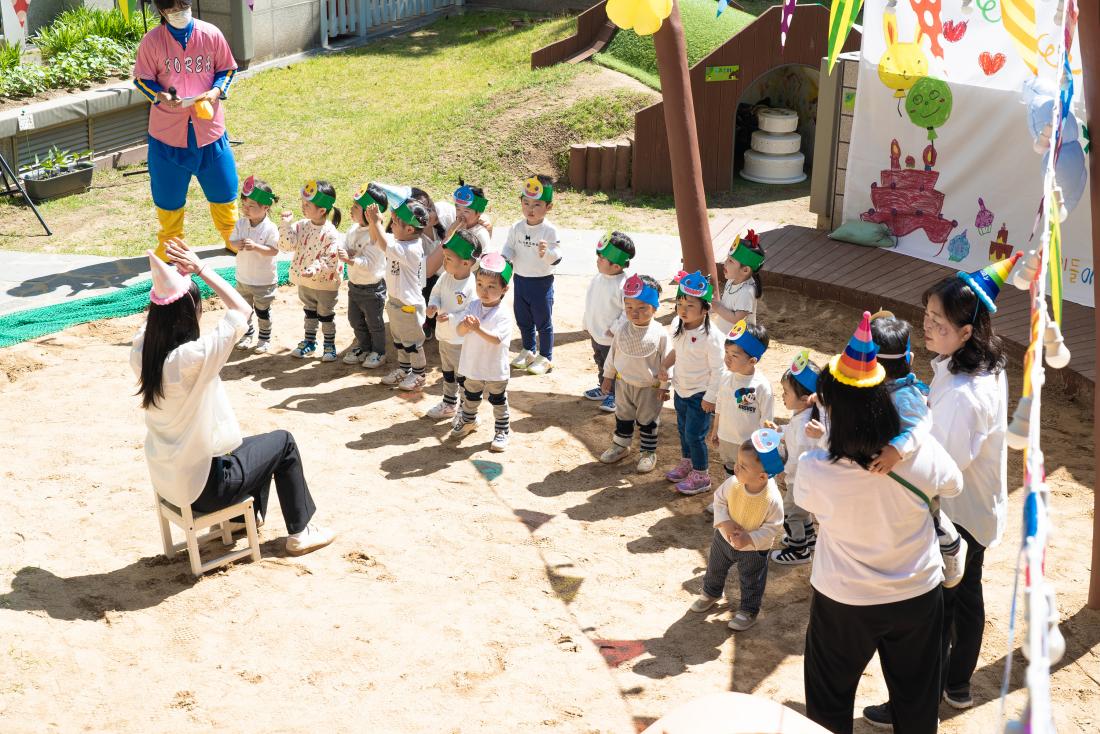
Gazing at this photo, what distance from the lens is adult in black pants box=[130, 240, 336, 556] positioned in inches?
202

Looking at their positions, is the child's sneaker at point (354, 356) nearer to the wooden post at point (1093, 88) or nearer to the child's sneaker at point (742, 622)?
the child's sneaker at point (742, 622)

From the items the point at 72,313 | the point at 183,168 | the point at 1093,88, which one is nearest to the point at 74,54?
the point at 183,168

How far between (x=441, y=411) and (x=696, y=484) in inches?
75.4

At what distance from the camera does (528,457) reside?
7.07 meters

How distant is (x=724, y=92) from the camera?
468 inches

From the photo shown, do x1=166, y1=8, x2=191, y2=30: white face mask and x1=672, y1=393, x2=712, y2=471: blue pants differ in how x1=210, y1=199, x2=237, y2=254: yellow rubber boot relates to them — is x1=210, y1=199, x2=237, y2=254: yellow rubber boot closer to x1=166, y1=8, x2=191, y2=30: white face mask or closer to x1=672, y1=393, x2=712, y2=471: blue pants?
x1=166, y1=8, x2=191, y2=30: white face mask

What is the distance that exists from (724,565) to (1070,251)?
15.6 feet

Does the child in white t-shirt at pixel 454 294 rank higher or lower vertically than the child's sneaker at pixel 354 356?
higher

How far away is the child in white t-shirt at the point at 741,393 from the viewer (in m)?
5.68

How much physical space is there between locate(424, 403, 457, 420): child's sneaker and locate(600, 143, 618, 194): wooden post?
5.29 m

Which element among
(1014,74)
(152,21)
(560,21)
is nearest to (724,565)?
(1014,74)

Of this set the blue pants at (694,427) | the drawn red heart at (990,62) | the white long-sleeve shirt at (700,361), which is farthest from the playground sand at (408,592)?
the drawn red heart at (990,62)

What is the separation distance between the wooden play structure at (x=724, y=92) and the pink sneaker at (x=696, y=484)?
5973 mm

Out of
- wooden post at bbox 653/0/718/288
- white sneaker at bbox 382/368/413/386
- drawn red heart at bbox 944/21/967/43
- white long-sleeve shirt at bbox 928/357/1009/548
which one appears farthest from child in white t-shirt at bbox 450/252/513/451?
drawn red heart at bbox 944/21/967/43
